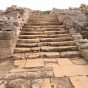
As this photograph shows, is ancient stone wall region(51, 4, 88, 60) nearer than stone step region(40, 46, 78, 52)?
Yes

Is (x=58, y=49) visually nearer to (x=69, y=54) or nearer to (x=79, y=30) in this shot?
(x=69, y=54)

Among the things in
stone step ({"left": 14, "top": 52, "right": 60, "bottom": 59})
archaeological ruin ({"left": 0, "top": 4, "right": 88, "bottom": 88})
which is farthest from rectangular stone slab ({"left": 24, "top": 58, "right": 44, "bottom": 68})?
stone step ({"left": 14, "top": 52, "right": 60, "bottom": 59})

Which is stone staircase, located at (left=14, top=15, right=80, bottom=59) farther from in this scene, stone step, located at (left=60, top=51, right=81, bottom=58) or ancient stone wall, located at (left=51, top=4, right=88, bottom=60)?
ancient stone wall, located at (left=51, top=4, right=88, bottom=60)

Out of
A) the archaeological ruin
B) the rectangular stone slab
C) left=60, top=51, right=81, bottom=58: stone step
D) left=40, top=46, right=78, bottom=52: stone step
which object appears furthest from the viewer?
left=40, top=46, right=78, bottom=52: stone step

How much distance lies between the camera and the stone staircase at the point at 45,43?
5.77m

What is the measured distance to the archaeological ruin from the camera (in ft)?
12.3

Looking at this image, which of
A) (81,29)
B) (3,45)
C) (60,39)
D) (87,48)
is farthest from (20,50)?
(81,29)

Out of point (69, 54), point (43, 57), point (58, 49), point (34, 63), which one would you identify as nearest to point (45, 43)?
point (58, 49)

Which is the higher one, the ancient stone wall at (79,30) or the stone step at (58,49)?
the ancient stone wall at (79,30)

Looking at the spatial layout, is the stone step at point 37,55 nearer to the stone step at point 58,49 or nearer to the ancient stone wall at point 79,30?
the stone step at point 58,49

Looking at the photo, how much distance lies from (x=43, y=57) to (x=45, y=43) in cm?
107

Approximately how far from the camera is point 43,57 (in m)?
5.65

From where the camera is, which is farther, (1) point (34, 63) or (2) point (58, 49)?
(2) point (58, 49)

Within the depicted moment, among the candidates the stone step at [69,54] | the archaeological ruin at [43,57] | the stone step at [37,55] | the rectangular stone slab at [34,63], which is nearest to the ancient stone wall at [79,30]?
the archaeological ruin at [43,57]
